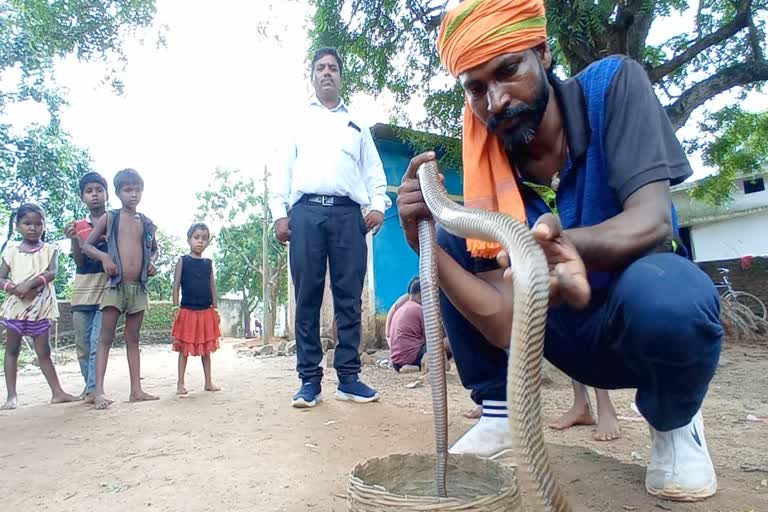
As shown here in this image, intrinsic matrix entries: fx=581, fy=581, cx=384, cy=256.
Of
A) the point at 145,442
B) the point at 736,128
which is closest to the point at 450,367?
the point at 145,442

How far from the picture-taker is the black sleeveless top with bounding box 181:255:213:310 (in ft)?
15.6

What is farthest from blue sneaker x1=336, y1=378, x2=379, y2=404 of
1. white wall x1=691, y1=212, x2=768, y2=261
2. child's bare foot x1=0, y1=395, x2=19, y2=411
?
white wall x1=691, y1=212, x2=768, y2=261

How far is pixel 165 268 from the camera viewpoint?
2088 centimetres

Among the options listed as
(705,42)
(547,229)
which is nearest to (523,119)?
(547,229)

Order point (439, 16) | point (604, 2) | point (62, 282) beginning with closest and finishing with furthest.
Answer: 1. point (604, 2)
2. point (439, 16)
3. point (62, 282)

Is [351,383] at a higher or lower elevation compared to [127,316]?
lower

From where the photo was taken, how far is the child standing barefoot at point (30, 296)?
169 inches

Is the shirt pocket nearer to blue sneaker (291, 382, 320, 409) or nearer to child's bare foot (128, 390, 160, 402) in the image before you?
blue sneaker (291, 382, 320, 409)

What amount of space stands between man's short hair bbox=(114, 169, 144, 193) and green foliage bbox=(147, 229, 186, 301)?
1371cm

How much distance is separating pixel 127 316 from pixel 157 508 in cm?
272

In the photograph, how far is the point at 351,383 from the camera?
11.8 feet

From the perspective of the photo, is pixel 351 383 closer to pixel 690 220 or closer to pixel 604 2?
pixel 604 2

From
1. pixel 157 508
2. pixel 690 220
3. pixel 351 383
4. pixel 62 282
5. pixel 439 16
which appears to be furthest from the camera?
pixel 62 282

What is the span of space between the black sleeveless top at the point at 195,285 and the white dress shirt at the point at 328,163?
1.41m
